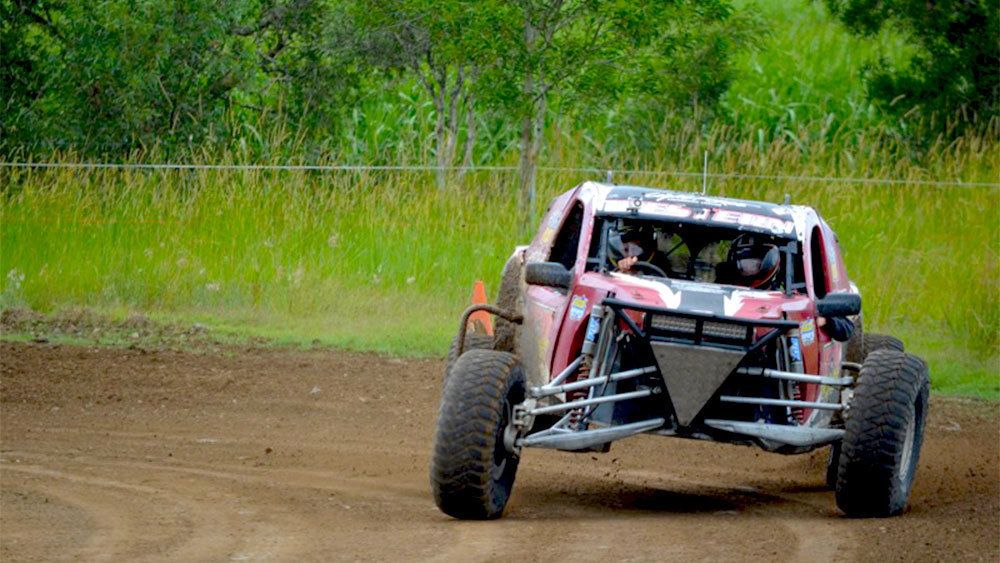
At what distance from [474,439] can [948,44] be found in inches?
754

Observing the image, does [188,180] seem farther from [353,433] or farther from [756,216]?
[756,216]

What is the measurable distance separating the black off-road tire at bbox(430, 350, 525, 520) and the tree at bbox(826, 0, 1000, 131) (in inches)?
675

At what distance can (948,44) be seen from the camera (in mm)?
27203

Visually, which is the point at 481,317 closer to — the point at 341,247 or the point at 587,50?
the point at 341,247

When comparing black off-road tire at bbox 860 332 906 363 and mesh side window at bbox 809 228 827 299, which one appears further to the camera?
black off-road tire at bbox 860 332 906 363

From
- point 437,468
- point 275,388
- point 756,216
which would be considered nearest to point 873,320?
point 275,388

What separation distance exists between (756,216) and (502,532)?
279 cm

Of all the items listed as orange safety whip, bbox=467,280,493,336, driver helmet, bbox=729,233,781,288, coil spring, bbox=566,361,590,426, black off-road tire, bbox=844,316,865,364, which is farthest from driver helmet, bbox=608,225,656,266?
orange safety whip, bbox=467,280,493,336

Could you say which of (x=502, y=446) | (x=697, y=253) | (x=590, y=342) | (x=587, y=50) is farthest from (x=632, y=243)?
(x=587, y=50)

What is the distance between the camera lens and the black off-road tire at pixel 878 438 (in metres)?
10.1

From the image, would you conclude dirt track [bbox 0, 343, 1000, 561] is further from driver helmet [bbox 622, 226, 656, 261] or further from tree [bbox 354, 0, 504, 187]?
tree [bbox 354, 0, 504, 187]

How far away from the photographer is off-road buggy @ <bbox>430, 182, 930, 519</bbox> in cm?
1002

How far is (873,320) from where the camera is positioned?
19.3 meters

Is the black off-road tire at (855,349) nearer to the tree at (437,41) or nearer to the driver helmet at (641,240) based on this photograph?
the driver helmet at (641,240)
